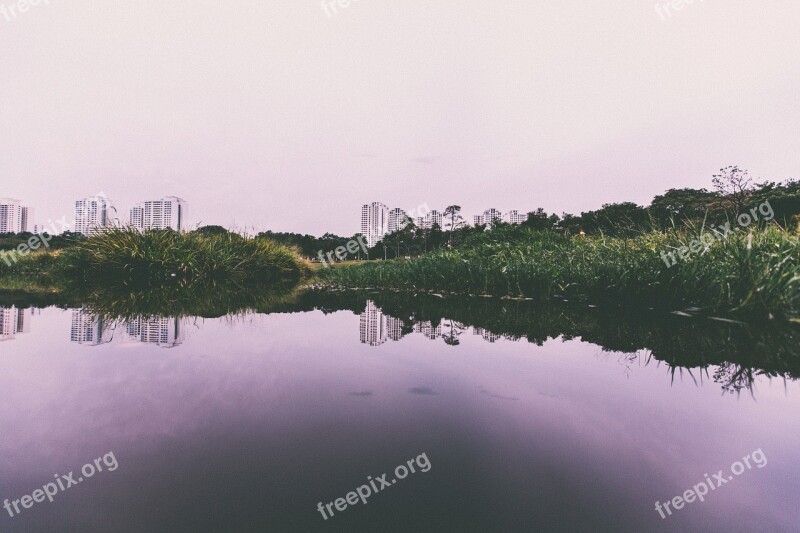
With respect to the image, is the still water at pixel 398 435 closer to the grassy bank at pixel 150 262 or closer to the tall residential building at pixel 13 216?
the grassy bank at pixel 150 262

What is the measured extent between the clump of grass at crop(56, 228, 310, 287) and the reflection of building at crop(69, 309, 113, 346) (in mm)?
4105

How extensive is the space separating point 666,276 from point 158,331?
530 centimetres

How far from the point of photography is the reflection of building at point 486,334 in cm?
292

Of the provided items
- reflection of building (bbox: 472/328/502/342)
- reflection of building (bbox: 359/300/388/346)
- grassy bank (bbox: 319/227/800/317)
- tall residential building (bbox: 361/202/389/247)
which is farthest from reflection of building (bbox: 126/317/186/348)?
tall residential building (bbox: 361/202/389/247)

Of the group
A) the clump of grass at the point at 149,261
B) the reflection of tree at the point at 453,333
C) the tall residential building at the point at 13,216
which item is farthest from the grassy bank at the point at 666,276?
the tall residential building at the point at 13,216

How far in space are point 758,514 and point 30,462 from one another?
1.89 metres

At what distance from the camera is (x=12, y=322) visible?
3.21 m

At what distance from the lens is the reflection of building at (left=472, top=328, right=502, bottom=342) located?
2.92 m

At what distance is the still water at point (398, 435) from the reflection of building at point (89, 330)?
75mm

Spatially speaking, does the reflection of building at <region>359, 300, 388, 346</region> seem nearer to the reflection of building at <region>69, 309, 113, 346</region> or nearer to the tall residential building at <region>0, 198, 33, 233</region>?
the reflection of building at <region>69, 309, 113, 346</region>

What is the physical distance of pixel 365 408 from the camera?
142 cm

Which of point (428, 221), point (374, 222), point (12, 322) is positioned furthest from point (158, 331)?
point (374, 222)

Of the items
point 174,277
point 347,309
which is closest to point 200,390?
point 347,309

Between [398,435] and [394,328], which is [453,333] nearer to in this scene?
[394,328]
